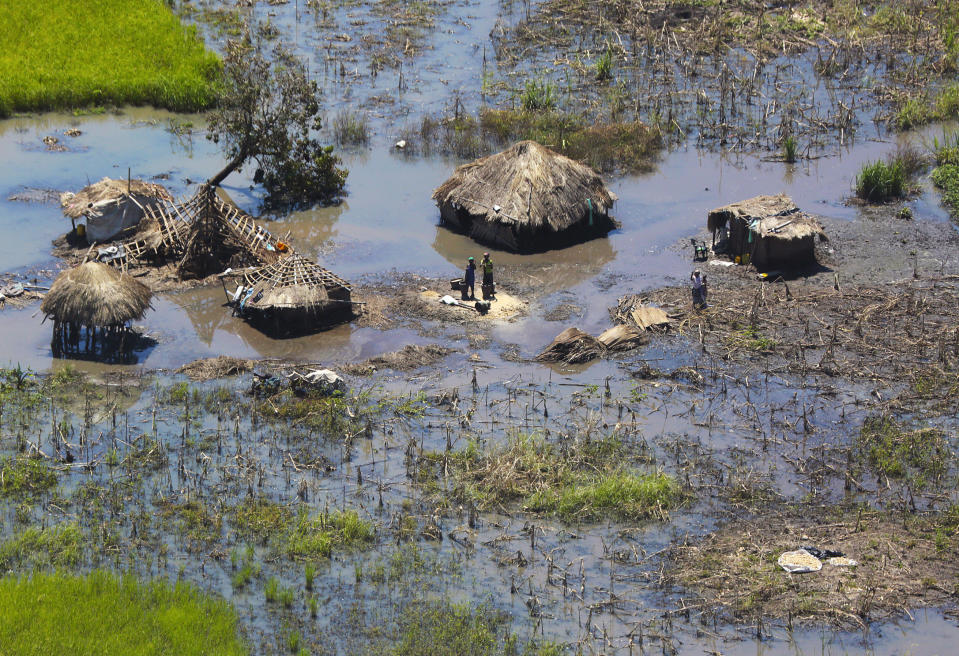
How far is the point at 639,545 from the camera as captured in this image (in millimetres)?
13164

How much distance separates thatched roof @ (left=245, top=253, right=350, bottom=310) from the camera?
18.0 m

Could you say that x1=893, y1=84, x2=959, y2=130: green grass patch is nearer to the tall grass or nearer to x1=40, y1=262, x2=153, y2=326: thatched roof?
the tall grass

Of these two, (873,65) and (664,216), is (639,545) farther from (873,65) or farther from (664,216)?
(873,65)

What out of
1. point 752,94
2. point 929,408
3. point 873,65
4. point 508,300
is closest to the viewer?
point 929,408

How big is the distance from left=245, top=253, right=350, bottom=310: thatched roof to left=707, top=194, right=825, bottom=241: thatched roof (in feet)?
23.0

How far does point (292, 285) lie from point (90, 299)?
303 centimetres

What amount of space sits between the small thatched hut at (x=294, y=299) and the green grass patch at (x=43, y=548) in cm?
574

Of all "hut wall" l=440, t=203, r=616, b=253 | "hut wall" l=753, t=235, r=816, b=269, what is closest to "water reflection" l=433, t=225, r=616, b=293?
"hut wall" l=440, t=203, r=616, b=253

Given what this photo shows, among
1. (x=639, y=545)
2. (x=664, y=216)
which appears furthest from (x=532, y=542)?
(x=664, y=216)

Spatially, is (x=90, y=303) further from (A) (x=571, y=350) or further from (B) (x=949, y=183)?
(B) (x=949, y=183)

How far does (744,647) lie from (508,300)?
349 inches

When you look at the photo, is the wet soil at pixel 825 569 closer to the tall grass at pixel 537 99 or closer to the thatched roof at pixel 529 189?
the thatched roof at pixel 529 189

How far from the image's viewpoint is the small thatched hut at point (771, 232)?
65.5 feet

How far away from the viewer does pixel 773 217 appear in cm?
2011
